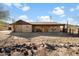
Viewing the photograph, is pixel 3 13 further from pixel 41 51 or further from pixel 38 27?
pixel 41 51

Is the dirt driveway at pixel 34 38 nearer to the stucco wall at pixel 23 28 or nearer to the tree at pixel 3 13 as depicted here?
the stucco wall at pixel 23 28

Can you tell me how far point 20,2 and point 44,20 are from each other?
353 mm

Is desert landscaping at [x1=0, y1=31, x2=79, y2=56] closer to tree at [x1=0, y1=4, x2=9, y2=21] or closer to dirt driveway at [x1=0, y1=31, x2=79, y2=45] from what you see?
dirt driveway at [x1=0, y1=31, x2=79, y2=45]

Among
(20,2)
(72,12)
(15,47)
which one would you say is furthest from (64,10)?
(15,47)

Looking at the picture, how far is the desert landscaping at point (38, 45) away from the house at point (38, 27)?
61mm

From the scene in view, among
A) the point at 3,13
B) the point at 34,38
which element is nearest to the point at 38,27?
the point at 34,38

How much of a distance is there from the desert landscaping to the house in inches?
2.4

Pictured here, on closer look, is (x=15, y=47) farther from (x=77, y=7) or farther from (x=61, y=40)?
(x=77, y=7)

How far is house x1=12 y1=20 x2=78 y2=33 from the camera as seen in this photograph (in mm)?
3016

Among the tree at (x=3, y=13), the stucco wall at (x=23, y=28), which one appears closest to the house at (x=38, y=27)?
the stucco wall at (x=23, y=28)

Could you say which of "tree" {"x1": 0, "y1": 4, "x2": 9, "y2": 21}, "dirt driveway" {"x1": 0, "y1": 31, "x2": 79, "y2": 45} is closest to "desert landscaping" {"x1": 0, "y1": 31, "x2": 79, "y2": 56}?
"dirt driveway" {"x1": 0, "y1": 31, "x2": 79, "y2": 45}

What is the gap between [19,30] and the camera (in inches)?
120

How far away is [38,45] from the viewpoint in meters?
3.03

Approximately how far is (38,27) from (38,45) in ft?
0.71
